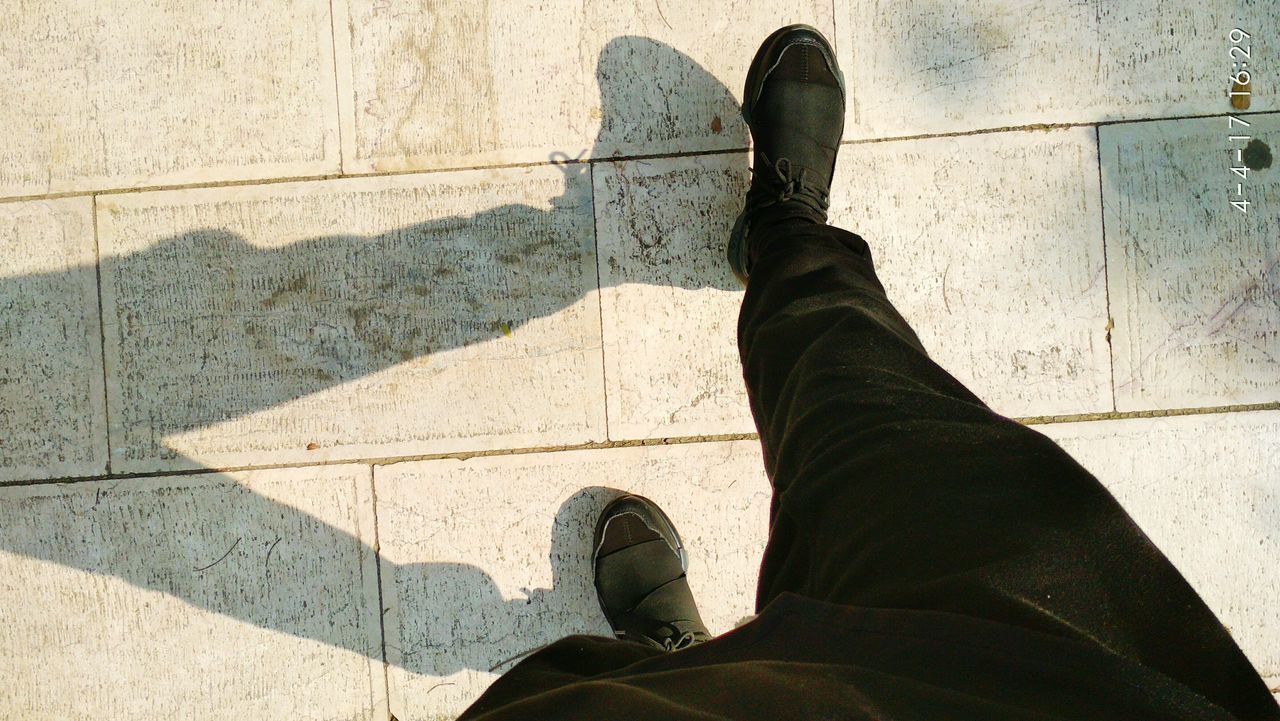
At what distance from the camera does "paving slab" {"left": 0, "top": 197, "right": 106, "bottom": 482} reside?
2.40 m

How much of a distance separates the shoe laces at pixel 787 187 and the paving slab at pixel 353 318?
0.57 meters

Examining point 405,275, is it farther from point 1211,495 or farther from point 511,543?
point 1211,495

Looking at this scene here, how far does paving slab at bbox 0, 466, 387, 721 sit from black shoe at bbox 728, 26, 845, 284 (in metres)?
1.53

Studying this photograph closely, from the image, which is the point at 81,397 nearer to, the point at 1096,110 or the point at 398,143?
the point at 398,143

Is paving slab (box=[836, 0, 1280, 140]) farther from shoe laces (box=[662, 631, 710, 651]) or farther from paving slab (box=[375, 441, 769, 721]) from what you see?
shoe laces (box=[662, 631, 710, 651])

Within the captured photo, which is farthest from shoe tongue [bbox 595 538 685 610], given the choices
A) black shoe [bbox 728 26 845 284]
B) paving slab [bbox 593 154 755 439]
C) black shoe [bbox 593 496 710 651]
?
black shoe [bbox 728 26 845 284]

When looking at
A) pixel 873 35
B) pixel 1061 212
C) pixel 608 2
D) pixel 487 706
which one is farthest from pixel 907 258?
pixel 487 706

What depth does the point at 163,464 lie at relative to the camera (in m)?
2.41

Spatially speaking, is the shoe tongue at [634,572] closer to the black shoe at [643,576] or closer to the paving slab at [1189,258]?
the black shoe at [643,576]

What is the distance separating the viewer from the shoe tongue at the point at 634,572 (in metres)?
2.30

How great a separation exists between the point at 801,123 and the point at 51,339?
248cm

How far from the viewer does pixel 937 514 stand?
4.26ft
